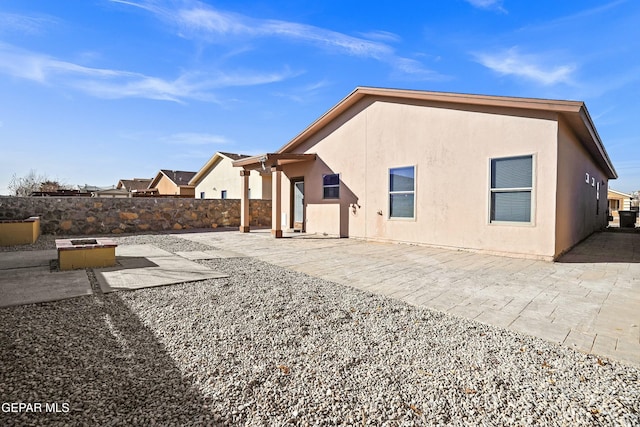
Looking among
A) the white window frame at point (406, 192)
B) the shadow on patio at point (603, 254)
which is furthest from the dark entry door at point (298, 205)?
the shadow on patio at point (603, 254)

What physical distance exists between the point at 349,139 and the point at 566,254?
657 cm

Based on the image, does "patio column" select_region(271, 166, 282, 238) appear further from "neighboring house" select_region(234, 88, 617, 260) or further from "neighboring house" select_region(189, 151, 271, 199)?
"neighboring house" select_region(189, 151, 271, 199)

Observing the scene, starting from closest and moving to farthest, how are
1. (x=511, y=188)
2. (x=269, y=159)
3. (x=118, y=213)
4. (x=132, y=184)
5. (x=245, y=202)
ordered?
(x=511, y=188)
(x=269, y=159)
(x=118, y=213)
(x=245, y=202)
(x=132, y=184)

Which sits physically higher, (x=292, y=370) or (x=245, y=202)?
(x=245, y=202)

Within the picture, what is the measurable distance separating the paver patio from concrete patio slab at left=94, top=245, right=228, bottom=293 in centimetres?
147

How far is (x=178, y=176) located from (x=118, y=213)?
17381 millimetres

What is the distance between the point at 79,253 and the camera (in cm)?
497

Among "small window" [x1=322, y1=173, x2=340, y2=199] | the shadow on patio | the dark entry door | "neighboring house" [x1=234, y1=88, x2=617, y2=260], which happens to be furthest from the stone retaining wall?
the shadow on patio

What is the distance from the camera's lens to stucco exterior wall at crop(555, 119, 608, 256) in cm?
635

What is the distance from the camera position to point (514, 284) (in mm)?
4289

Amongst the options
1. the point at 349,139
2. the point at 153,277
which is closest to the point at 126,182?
the point at 349,139

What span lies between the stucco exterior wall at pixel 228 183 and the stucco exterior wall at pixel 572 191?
43.0ft

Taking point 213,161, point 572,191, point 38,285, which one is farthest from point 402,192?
point 213,161

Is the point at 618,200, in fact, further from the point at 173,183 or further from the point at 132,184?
the point at 132,184
